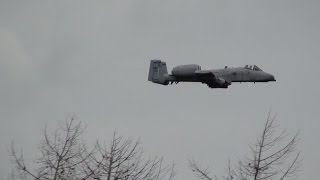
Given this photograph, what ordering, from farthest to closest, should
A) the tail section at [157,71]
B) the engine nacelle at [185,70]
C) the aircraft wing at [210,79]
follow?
the tail section at [157,71] < the engine nacelle at [185,70] < the aircraft wing at [210,79]

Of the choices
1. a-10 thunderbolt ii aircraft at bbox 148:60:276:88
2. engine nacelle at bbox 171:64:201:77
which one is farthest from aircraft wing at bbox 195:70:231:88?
engine nacelle at bbox 171:64:201:77

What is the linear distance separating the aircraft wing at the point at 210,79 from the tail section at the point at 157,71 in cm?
829

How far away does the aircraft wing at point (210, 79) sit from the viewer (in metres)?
37.4

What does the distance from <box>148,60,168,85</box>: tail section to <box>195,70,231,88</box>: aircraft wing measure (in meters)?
8.29

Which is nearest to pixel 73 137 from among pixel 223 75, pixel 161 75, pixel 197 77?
pixel 197 77

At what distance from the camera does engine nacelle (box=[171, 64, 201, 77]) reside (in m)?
38.7

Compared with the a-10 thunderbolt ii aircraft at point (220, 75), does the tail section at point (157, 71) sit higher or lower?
higher

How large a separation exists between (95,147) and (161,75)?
1139 inches

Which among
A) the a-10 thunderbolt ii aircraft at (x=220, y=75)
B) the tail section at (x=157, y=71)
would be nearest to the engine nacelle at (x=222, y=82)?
the a-10 thunderbolt ii aircraft at (x=220, y=75)

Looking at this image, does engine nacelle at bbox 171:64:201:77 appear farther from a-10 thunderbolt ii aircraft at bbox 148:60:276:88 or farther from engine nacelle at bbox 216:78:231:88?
engine nacelle at bbox 216:78:231:88

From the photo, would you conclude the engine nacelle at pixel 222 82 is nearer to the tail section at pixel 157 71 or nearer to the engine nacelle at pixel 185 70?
the engine nacelle at pixel 185 70

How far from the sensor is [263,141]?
1986 centimetres

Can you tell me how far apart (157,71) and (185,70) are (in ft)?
27.7

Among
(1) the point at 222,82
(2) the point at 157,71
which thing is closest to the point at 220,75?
(1) the point at 222,82
